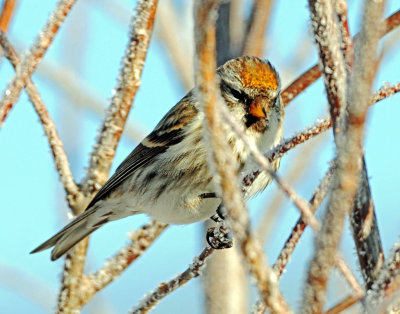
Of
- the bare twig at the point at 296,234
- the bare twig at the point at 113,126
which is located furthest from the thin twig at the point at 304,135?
the bare twig at the point at 113,126

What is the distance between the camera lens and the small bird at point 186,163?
3008 mm

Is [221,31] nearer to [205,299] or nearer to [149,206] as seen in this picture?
[149,206]

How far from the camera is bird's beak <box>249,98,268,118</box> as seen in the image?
2973mm

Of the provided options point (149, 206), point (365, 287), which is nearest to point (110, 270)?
point (149, 206)

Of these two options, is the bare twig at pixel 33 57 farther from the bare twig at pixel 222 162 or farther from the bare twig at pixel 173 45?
the bare twig at pixel 173 45

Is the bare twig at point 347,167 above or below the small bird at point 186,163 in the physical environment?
below

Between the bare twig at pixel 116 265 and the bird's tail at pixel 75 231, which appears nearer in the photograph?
the bare twig at pixel 116 265

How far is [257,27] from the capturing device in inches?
116

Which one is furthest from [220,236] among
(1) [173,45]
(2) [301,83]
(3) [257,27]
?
(1) [173,45]

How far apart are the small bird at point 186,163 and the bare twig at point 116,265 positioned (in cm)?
32

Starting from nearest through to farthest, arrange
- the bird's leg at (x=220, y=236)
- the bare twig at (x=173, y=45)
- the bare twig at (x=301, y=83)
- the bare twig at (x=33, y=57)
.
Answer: the bare twig at (x=33, y=57) < the bird's leg at (x=220, y=236) < the bare twig at (x=301, y=83) < the bare twig at (x=173, y=45)

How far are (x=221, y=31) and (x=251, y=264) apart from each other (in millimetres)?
2311

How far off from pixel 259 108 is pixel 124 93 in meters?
0.78

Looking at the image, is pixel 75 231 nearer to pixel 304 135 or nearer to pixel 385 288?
pixel 304 135
